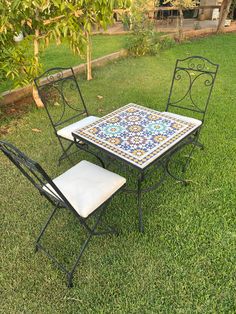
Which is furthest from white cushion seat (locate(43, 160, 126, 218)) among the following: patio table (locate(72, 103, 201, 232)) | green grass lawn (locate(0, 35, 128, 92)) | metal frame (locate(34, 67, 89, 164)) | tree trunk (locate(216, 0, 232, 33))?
tree trunk (locate(216, 0, 232, 33))

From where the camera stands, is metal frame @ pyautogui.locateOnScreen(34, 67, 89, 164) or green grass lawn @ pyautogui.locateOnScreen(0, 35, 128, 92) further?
green grass lawn @ pyautogui.locateOnScreen(0, 35, 128, 92)

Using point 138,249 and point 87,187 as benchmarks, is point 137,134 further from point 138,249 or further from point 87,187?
point 138,249

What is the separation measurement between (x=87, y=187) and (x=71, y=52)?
535cm

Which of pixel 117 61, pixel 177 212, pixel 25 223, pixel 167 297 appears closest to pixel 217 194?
pixel 177 212

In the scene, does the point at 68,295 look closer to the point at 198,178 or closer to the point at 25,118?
the point at 198,178

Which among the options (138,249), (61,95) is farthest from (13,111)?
(138,249)

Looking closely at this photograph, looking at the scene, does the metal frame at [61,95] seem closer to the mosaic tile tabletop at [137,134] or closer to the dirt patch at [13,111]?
the dirt patch at [13,111]

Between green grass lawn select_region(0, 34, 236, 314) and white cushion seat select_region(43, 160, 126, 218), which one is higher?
white cushion seat select_region(43, 160, 126, 218)

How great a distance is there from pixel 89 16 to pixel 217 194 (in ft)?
9.27

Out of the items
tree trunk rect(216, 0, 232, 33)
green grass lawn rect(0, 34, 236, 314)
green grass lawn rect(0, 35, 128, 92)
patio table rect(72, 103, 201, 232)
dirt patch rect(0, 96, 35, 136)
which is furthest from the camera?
tree trunk rect(216, 0, 232, 33)

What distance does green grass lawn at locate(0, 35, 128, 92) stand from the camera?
6.77 metres

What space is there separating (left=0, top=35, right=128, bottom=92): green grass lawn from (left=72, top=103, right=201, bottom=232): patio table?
3674 mm

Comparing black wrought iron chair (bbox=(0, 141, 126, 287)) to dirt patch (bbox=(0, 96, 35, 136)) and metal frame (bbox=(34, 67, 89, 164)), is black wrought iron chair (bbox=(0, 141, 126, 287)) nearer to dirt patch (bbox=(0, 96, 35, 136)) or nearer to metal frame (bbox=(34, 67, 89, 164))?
metal frame (bbox=(34, 67, 89, 164))

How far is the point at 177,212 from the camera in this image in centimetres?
257
